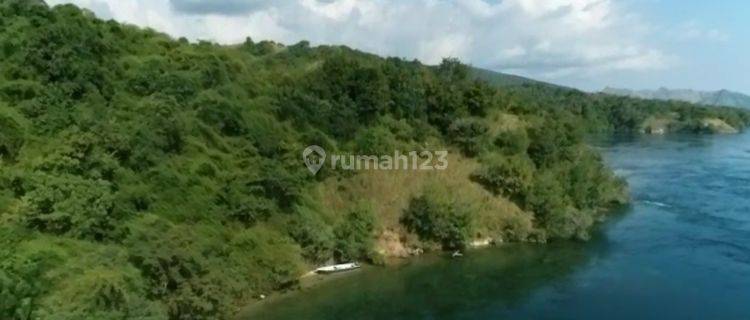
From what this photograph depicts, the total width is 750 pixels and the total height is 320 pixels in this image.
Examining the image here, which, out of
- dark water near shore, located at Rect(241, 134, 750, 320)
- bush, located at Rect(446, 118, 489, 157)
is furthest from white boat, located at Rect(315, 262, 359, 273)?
bush, located at Rect(446, 118, 489, 157)

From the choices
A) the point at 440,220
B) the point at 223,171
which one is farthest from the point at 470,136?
the point at 223,171

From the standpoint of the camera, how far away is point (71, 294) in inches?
877

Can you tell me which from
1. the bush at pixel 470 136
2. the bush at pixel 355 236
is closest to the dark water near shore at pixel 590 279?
the bush at pixel 355 236

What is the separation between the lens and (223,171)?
1403 inches

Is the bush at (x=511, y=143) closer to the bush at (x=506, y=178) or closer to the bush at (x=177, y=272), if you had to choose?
the bush at (x=506, y=178)

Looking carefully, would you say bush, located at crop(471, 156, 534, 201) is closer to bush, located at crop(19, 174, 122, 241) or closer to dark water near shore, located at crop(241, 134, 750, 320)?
dark water near shore, located at crop(241, 134, 750, 320)

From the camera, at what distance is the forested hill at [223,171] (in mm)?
26750

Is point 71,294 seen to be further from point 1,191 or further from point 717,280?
point 717,280

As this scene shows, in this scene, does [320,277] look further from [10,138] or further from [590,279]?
[10,138]

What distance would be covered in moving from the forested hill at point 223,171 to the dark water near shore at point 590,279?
78.9 inches

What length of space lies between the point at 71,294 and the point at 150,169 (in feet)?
37.4

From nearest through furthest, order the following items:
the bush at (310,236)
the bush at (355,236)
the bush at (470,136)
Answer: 1. the bush at (310,236)
2. the bush at (355,236)
3. the bush at (470,136)

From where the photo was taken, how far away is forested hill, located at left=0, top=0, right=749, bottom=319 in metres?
26.8

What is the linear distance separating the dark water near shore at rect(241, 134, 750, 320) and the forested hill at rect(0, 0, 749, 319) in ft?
6.57
